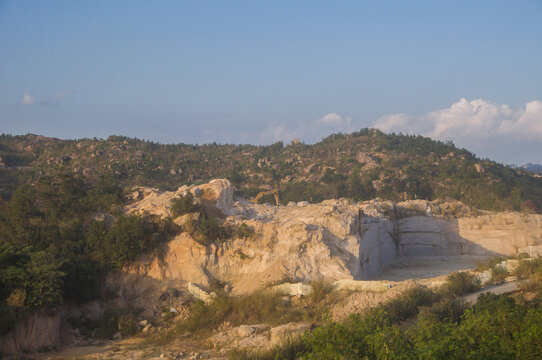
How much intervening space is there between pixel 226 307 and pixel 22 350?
463cm

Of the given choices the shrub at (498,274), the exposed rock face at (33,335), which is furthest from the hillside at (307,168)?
the exposed rock face at (33,335)

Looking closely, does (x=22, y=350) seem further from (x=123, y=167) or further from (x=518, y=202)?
(x=123, y=167)

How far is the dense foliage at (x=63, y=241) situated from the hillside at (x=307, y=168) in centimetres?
1382

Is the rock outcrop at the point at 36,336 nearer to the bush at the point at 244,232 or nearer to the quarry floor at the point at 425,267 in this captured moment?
the bush at the point at 244,232

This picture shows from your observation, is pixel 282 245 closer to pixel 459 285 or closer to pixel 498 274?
pixel 459 285

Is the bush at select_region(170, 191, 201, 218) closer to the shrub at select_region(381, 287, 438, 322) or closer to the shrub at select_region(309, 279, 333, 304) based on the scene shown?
the shrub at select_region(309, 279, 333, 304)

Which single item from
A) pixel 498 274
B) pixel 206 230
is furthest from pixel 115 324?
pixel 498 274

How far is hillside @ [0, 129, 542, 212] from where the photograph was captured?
37969 millimetres

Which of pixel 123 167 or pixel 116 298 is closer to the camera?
pixel 116 298

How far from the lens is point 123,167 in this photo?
143ft

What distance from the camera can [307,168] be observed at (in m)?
49.4

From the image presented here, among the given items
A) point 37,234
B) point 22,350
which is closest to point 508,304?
point 22,350

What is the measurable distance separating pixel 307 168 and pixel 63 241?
3703cm

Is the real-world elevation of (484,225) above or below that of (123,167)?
below
